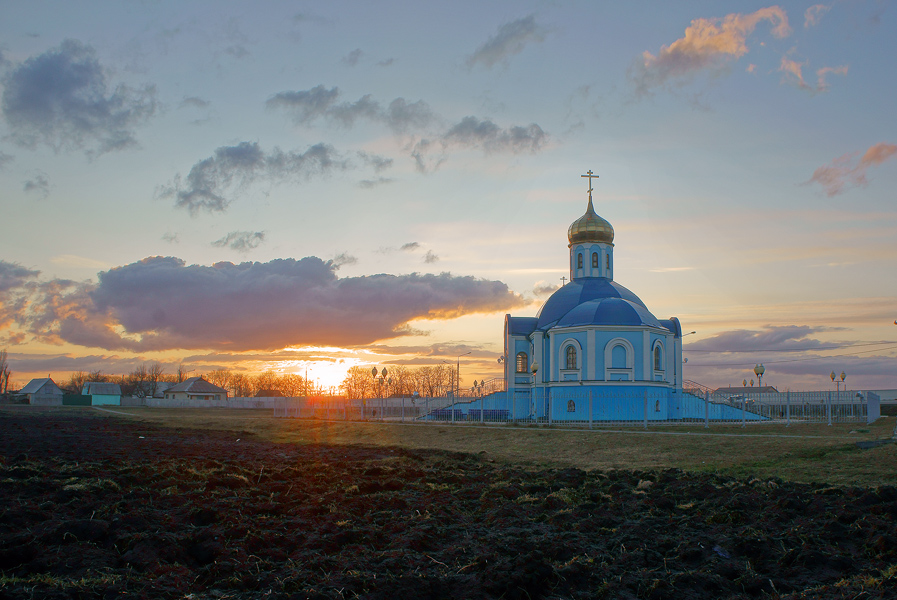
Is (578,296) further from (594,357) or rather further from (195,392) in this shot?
(195,392)

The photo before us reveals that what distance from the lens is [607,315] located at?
34.2m

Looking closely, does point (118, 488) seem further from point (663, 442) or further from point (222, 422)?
point (222, 422)

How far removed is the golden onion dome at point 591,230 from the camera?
41250 millimetres

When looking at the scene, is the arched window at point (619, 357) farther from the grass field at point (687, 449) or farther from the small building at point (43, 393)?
the small building at point (43, 393)

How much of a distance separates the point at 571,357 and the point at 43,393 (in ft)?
240

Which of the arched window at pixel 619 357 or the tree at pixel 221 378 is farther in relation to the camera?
the tree at pixel 221 378

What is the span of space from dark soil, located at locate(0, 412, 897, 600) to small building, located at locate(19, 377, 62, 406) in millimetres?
79180

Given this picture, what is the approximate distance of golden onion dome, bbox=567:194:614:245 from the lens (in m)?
41.2

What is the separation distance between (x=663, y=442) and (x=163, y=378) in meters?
130

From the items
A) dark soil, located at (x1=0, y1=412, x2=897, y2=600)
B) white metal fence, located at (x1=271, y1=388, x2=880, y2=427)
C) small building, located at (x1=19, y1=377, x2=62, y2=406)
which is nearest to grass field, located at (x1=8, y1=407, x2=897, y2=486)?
dark soil, located at (x1=0, y1=412, x2=897, y2=600)

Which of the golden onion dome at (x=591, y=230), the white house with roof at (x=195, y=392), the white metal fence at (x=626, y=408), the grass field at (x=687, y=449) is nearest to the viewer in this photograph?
the grass field at (x=687, y=449)

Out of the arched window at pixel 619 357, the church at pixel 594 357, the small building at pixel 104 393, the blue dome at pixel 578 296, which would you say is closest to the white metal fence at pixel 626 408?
the church at pixel 594 357

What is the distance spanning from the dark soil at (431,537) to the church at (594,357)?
66.8 ft

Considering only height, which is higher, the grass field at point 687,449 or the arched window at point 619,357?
the arched window at point 619,357
